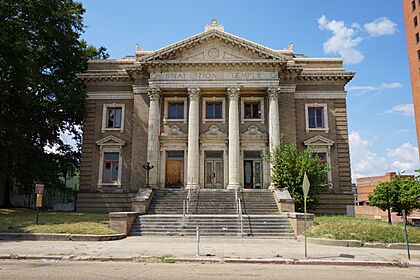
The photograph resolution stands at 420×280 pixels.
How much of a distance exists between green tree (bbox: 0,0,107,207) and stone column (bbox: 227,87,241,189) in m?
12.0

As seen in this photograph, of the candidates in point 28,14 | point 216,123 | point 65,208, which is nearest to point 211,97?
point 216,123

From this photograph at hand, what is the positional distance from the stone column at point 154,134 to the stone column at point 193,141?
2.58 metres

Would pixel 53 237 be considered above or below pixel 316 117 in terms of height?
below

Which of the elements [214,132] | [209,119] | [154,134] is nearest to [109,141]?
[154,134]

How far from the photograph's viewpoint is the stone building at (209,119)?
2806 cm

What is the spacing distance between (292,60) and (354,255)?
2003cm

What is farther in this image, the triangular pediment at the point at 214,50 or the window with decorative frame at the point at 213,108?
the window with decorative frame at the point at 213,108

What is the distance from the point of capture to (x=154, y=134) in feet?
92.3

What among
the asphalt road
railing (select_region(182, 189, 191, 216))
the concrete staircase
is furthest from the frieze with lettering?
the asphalt road

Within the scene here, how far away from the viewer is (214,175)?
28844 millimetres

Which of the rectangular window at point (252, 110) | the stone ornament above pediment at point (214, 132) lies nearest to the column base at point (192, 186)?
the stone ornament above pediment at point (214, 132)

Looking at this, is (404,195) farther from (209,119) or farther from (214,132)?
(209,119)

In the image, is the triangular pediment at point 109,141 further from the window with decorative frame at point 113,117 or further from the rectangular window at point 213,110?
the rectangular window at point 213,110

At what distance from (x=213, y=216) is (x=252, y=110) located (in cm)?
1227
